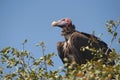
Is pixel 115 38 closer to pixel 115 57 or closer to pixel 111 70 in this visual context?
pixel 115 57

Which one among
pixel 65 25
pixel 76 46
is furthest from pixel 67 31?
pixel 76 46

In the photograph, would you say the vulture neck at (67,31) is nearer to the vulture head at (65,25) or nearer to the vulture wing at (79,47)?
the vulture head at (65,25)

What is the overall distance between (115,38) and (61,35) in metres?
4.72

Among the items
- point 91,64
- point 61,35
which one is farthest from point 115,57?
point 61,35

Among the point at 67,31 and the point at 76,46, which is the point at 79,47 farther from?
the point at 67,31

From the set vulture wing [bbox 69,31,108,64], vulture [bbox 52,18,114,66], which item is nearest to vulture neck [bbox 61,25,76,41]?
vulture [bbox 52,18,114,66]

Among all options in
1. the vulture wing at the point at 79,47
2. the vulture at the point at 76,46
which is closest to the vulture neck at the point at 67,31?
the vulture at the point at 76,46

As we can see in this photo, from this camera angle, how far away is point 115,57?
4.59m

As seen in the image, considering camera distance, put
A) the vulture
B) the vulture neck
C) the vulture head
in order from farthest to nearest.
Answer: the vulture head, the vulture neck, the vulture

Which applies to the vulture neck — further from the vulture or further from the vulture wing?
the vulture wing

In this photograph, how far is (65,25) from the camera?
1084cm

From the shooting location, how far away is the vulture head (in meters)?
10.0

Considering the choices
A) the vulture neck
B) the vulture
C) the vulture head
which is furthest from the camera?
the vulture head

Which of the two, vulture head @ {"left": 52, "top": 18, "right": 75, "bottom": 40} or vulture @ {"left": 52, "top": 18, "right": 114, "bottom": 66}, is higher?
vulture head @ {"left": 52, "top": 18, "right": 75, "bottom": 40}
